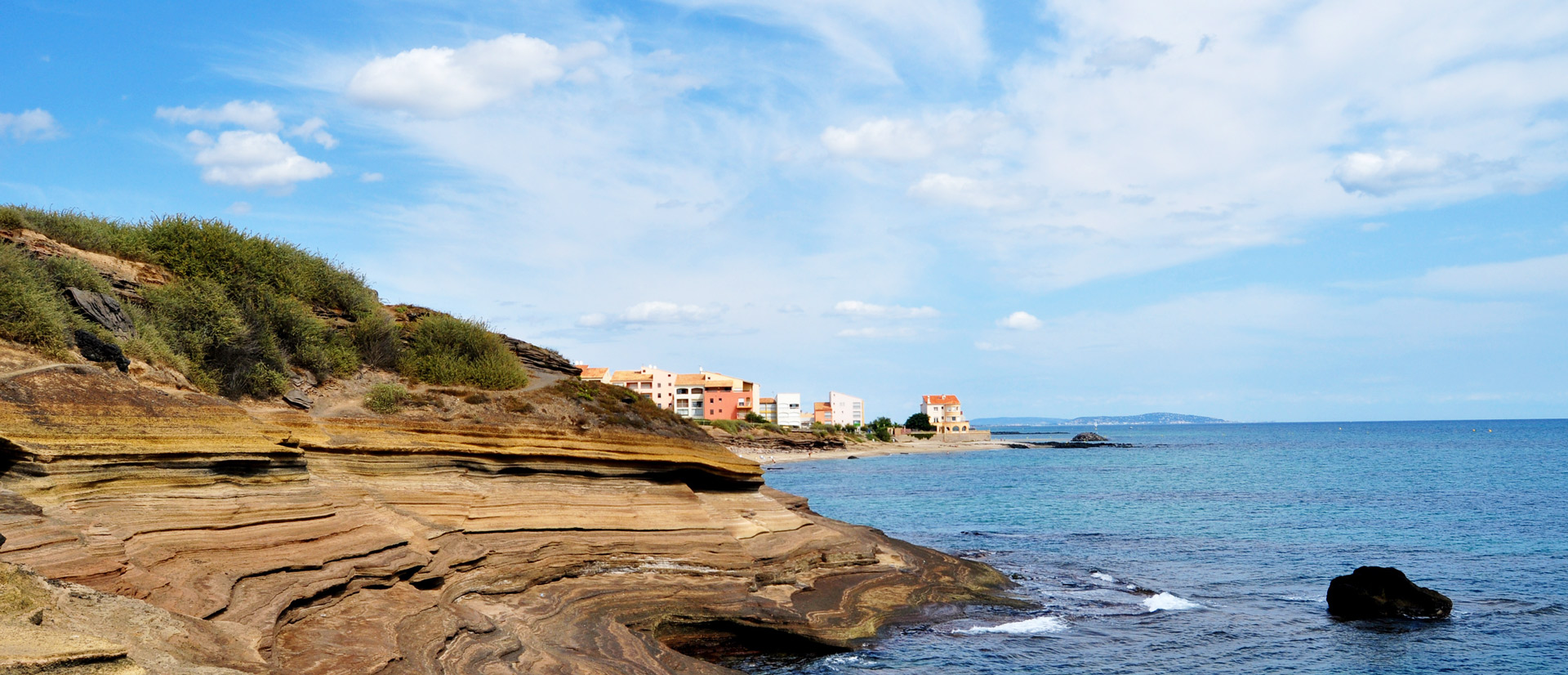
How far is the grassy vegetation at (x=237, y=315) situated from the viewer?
17.1 meters

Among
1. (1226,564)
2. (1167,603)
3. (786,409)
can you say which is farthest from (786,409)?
(1167,603)

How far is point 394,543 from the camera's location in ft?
51.8

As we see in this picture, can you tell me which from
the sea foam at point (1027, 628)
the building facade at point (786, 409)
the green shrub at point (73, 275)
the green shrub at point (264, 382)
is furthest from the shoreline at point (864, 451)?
the green shrub at point (73, 275)

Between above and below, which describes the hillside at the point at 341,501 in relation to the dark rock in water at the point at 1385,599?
above

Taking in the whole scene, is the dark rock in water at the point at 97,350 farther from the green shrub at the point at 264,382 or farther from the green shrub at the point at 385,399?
the green shrub at the point at 385,399

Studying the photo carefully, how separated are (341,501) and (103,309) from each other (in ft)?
20.4

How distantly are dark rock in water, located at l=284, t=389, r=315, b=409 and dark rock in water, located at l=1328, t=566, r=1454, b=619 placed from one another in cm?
2498

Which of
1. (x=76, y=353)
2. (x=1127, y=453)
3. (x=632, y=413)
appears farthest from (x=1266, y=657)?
(x=1127, y=453)

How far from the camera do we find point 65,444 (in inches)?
495

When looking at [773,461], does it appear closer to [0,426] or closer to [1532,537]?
[1532,537]

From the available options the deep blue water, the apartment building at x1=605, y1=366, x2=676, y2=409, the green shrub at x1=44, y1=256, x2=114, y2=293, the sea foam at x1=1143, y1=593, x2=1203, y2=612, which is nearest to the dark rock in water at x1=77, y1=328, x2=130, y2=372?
the green shrub at x1=44, y1=256, x2=114, y2=293

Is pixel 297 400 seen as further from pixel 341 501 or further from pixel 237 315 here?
pixel 341 501

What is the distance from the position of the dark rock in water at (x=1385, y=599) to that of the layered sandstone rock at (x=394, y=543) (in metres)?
9.22

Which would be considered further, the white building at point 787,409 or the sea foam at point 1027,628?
the white building at point 787,409
